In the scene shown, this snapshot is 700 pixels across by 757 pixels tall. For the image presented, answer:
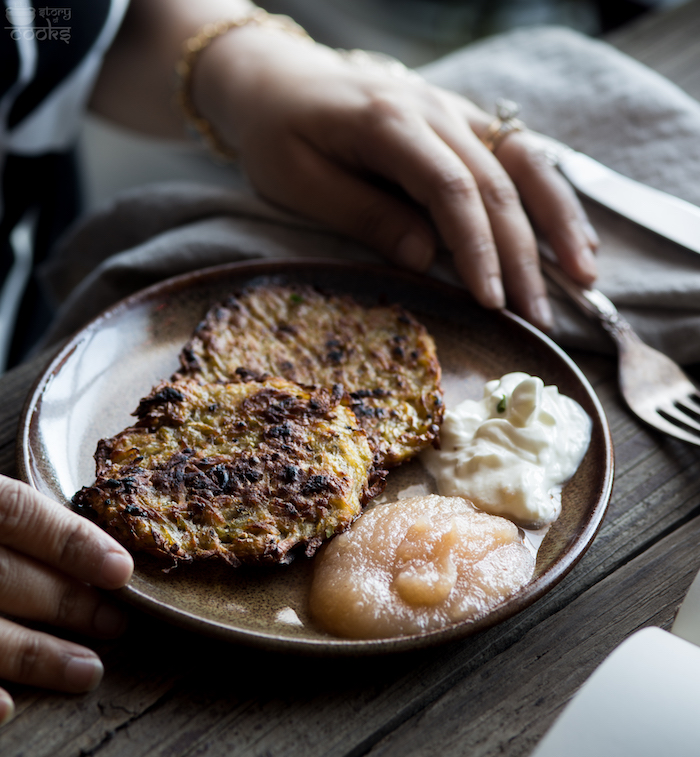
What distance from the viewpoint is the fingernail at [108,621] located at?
1.22 meters

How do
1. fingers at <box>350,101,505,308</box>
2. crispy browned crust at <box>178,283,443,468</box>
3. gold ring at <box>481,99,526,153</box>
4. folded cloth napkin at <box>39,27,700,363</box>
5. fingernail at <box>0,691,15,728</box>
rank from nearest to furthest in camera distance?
fingernail at <box>0,691,15,728</box> → crispy browned crust at <box>178,283,443,468</box> → fingers at <box>350,101,505,308</box> → folded cloth napkin at <box>39,27,700,363</box> → gold ring at <box>481,99,526,153</box>

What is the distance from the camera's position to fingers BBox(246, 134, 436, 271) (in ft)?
6.44

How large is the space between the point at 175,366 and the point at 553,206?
111 cm

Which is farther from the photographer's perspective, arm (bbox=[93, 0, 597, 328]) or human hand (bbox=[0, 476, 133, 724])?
arm (bbox=[93, 0, 597, 328])

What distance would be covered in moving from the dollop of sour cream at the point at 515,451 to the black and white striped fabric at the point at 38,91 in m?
1.78

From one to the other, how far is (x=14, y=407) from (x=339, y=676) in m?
1.02

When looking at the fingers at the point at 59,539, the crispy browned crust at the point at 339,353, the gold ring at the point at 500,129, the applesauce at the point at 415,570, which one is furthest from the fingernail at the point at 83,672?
the gold ring at the point at 500,129

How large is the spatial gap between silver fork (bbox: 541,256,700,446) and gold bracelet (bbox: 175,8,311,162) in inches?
52.4

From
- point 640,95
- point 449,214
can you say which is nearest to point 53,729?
point 449,214

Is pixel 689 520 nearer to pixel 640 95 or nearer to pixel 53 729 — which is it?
pixel 53 729

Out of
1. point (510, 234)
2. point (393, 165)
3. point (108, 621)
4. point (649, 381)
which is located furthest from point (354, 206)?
point (108, 621)

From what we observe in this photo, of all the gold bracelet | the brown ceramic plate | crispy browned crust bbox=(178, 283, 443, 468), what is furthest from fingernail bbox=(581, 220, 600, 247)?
the gold bracelet

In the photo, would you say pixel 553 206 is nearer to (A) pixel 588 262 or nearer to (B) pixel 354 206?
(A) pixel 588 262

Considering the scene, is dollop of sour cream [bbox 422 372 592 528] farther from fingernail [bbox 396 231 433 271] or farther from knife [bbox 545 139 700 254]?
knife [bbox 545 139 700 254]
